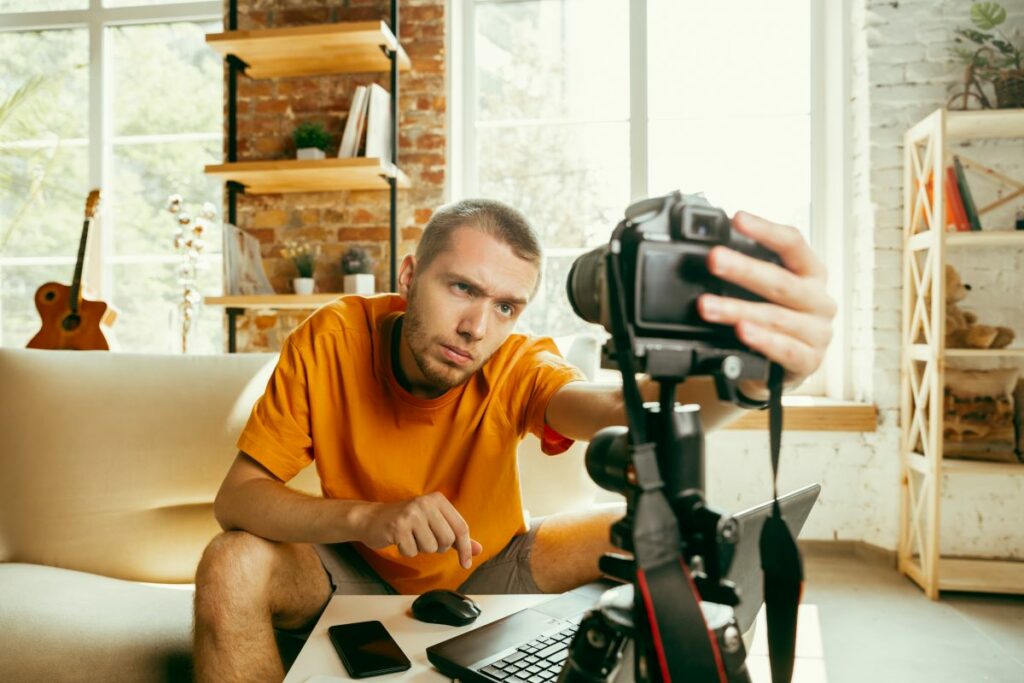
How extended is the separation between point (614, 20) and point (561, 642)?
2.99 meters

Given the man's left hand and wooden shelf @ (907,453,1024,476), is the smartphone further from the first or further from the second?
wooden shelf @ (907,453,1024,476)

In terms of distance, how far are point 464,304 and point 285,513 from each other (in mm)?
471

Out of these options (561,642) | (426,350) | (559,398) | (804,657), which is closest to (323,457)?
(426,350)

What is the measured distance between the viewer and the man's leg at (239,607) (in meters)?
1.07

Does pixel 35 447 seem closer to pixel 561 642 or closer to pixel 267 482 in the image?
pixel 267 482

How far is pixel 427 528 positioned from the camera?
97 cm

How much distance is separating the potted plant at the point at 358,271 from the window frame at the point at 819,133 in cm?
45

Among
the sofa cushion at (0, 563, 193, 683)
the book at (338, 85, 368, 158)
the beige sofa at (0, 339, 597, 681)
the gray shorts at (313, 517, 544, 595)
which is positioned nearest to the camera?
the sofa cushion at (0, 563, 193, 683)

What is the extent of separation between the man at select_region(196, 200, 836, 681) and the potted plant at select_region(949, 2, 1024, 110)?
7.07 feet

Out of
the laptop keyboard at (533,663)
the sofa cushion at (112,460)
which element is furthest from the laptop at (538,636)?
the sofa cushion at (112,460)

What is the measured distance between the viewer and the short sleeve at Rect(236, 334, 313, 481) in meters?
1.28

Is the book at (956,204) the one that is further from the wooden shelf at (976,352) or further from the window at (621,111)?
the window at (621,111)

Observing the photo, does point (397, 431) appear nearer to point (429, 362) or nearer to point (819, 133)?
point (429, 362)

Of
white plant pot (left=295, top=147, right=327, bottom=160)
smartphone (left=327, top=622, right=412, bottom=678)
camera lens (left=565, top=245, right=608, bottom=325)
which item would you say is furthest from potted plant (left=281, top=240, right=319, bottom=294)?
camera lens (left=565, top=245, right=608, bottom=325)
